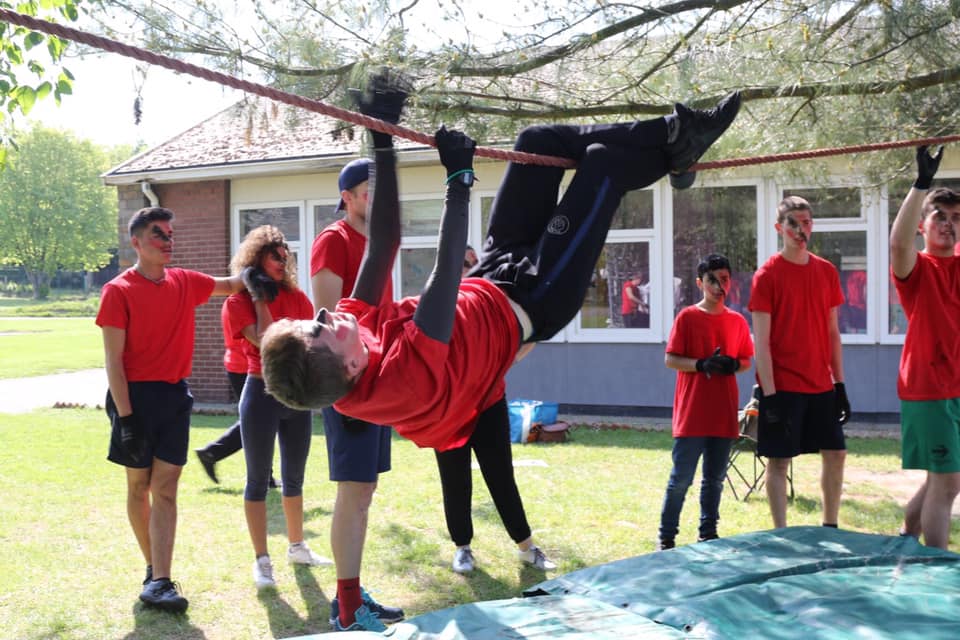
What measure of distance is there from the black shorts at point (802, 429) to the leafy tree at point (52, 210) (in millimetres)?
61578

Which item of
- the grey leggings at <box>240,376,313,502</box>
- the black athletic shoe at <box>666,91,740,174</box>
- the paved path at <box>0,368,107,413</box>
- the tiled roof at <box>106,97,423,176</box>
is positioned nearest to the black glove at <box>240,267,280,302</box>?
the grey leggings at <box>240,376,313,502</box>

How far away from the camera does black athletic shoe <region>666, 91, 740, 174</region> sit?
3.74m

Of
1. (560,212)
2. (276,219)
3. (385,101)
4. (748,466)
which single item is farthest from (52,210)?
(560,212)

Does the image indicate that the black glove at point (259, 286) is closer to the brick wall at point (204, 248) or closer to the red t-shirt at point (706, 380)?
the red t-shirt at point (706, 380)

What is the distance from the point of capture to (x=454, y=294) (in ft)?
9.67

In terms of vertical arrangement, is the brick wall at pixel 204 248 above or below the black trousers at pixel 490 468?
above

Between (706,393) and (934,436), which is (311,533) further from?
(934,436)

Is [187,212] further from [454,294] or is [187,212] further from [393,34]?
[454,294]

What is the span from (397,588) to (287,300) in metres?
1.68

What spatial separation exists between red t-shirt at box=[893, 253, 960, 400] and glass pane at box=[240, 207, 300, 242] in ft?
31.8

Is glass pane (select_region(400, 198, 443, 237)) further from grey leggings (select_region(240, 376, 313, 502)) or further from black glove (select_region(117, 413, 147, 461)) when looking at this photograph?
black glove (select_region(117, 413, 147, 461))

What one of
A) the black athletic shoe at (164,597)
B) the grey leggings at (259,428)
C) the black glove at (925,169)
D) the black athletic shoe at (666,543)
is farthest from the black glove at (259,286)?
the black glove at (925,169)

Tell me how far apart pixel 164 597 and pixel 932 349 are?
394 cm

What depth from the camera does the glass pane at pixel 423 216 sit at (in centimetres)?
1198
